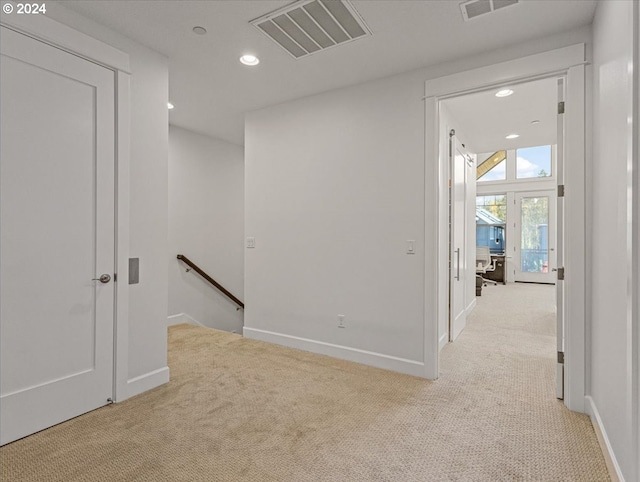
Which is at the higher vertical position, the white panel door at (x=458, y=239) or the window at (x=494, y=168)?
the window at (x=494, y=168)

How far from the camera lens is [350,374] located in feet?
9.95

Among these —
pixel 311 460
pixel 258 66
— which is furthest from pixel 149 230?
pixel 311 460

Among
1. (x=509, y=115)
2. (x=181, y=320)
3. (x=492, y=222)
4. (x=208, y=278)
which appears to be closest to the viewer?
(x=509, y=115)

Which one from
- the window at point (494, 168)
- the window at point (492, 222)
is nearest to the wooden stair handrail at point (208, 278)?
the window at point (492, 222)

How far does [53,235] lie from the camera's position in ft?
7.13

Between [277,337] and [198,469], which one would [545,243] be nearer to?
[277,337]

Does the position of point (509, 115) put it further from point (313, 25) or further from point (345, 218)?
point (313, 25)

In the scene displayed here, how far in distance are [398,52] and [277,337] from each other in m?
2.90

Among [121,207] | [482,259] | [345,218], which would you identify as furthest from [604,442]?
[482,259]

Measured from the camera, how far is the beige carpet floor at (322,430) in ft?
5.89

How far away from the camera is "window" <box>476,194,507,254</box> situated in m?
9.38

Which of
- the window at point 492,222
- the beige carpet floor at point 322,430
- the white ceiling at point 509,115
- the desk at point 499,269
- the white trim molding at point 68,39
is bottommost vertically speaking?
the beige carpet floor at point 322,430

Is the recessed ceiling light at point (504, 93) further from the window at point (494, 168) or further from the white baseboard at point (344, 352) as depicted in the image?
the window at point (494, 168)

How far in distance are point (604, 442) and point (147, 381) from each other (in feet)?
9.57
